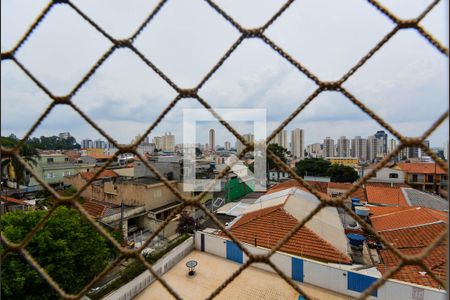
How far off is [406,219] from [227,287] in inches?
141

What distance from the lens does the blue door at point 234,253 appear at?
3921 mm

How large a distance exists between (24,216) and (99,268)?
1.17 metres

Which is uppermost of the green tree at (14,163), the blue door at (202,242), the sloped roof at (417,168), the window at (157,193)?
the green tree at (14,163)

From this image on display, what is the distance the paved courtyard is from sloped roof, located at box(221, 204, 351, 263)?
40 centimetres

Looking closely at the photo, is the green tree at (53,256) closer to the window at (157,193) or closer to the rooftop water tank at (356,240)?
the rooftop water tank at (356,240)

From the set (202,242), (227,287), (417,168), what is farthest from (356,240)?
(417,168)

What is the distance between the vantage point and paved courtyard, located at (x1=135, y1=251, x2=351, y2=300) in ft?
10.3

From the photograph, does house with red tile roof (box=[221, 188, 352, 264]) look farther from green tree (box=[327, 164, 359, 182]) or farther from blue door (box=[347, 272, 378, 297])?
green tree (box=[327, 164, 359, 182])

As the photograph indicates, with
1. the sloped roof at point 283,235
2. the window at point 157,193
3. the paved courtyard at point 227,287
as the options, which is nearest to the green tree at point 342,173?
the window at point 157,193

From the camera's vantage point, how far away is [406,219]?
182 inches

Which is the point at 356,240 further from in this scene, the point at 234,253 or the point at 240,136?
the point at 240,136

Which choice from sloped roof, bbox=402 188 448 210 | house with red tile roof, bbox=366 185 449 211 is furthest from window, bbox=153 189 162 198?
sloped roof, bbox=402 188 448 210

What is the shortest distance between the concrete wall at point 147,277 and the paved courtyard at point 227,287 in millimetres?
78

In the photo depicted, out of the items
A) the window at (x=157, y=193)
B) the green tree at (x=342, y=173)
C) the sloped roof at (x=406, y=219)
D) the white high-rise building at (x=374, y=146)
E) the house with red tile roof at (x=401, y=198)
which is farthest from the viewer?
the green tree at (x=342, y=173)
